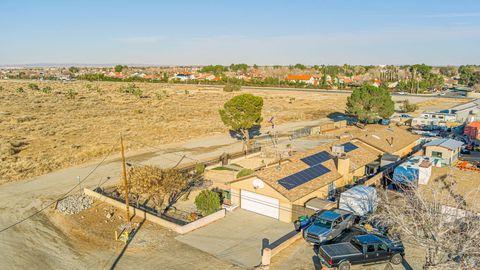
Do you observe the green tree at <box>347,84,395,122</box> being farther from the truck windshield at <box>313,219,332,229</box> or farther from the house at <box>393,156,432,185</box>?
the truck windshield at <box>313,219,332,229</box>

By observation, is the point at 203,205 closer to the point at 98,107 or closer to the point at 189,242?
the point at 189,242

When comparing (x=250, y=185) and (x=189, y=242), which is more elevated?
(x=250, y=185)

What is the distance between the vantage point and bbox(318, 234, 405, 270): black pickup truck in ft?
57.5

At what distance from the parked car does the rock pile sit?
1725 centimetres

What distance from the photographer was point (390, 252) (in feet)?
60.6

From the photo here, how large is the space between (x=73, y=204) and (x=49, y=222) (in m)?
2.30

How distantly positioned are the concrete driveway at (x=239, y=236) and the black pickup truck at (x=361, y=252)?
4.11 meters

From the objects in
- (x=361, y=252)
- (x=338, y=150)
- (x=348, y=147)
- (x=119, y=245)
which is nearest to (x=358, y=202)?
(x=361, y=252)

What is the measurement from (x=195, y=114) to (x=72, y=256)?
191 ft

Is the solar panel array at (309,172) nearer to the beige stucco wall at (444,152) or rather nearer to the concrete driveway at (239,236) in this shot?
the concrete driveway at (239,236)

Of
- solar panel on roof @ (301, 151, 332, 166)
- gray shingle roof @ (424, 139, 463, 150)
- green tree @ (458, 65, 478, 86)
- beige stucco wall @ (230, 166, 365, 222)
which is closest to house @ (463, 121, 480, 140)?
gray shingle roof @ (424, 139, 463, 150)

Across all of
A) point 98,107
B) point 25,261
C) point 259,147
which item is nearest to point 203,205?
point 25,261

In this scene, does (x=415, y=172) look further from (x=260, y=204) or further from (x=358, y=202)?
(x=260, y=204)

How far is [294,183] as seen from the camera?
25859 mm
